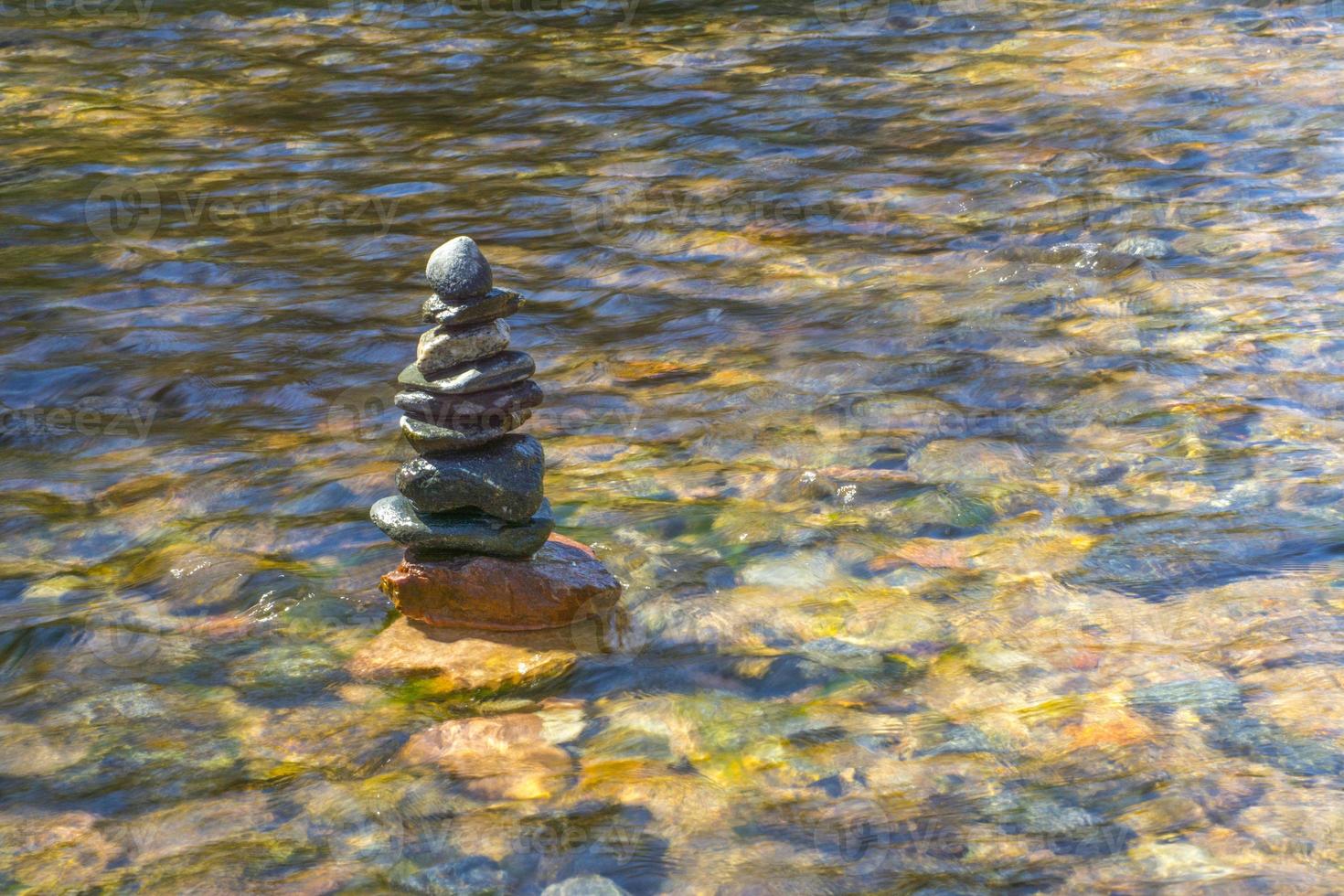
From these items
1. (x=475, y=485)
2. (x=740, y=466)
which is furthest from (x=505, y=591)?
(x=740, y=466)

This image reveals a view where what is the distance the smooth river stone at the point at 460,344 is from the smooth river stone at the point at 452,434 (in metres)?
0.17

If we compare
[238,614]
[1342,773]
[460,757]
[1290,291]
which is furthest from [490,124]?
[1342,773]

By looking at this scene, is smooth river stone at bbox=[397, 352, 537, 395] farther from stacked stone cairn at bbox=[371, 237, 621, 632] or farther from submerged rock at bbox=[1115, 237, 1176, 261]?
submerged rock at bbox=[1115, 237, 1176, 261]

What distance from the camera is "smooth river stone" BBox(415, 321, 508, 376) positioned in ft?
13.0

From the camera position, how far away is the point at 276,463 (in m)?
5.29

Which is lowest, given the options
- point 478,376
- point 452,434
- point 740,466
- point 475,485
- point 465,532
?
point 740,466

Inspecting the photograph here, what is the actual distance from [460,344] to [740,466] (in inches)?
55.3

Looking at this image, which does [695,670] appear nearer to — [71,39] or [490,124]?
[490,124]

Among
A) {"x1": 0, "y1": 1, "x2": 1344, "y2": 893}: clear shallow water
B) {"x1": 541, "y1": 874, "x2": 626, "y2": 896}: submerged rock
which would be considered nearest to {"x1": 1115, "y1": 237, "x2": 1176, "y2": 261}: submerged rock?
{"x1": 0, "y1": 1, "x2": 1344, "y2": 893}: clear shallow water

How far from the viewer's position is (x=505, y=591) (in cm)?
400

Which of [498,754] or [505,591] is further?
[505,591]

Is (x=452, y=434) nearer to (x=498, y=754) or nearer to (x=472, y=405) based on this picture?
(x=472, y=405)

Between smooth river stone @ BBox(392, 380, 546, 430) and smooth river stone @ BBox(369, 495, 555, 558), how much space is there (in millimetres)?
259

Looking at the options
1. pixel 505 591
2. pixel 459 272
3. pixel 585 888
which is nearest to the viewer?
pixel 585 888
